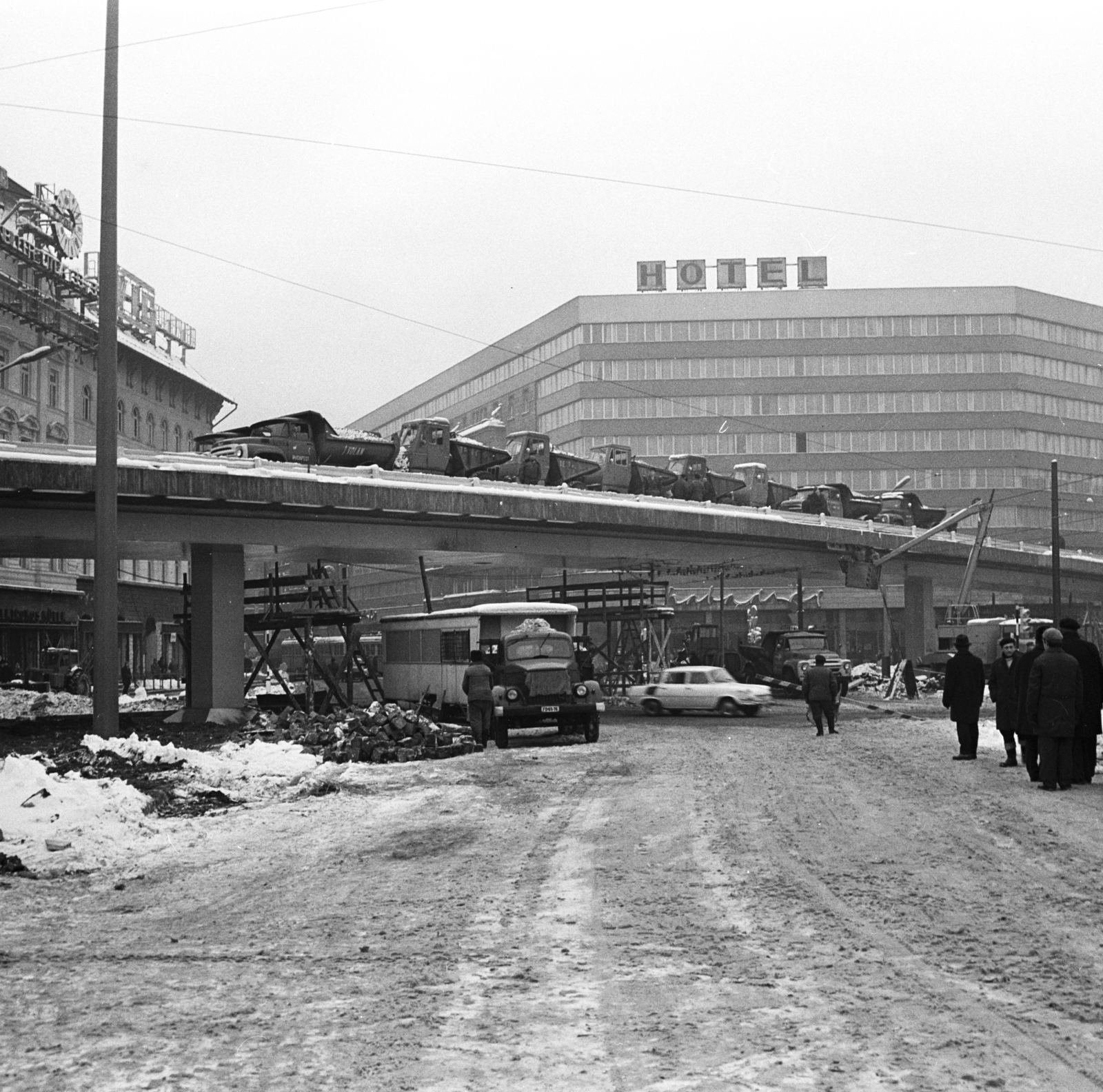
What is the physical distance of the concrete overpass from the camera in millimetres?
32281

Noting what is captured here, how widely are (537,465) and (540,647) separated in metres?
26.2

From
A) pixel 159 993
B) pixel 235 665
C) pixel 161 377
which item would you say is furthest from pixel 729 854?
pixel 161 377

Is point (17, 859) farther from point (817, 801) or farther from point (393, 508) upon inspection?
point (393, 508)

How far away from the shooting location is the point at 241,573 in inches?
1421

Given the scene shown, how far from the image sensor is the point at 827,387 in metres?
105

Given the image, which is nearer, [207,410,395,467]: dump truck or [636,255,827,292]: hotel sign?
[207,410,395,467]: dump truck

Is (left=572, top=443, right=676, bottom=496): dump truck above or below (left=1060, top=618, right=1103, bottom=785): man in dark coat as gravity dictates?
above

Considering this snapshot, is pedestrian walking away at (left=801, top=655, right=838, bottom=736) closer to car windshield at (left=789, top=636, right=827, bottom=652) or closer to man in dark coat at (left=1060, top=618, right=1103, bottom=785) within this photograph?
man in dark coat at (left=1060, top=618, right=1103, bottom=785)

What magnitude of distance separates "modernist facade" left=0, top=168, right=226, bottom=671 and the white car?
27.0m

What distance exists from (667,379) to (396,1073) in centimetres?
10097

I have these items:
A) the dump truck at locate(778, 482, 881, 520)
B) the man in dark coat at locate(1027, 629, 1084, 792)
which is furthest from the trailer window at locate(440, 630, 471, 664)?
the dump truck at locate(778, 482, 881, 520)

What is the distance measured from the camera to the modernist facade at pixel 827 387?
104000 millimetres

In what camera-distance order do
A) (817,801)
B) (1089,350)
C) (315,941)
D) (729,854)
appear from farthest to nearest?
(1089,350)
(817,801)
(729,854)
(315,941)

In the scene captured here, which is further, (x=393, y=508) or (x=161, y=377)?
(x=161, y=377)
